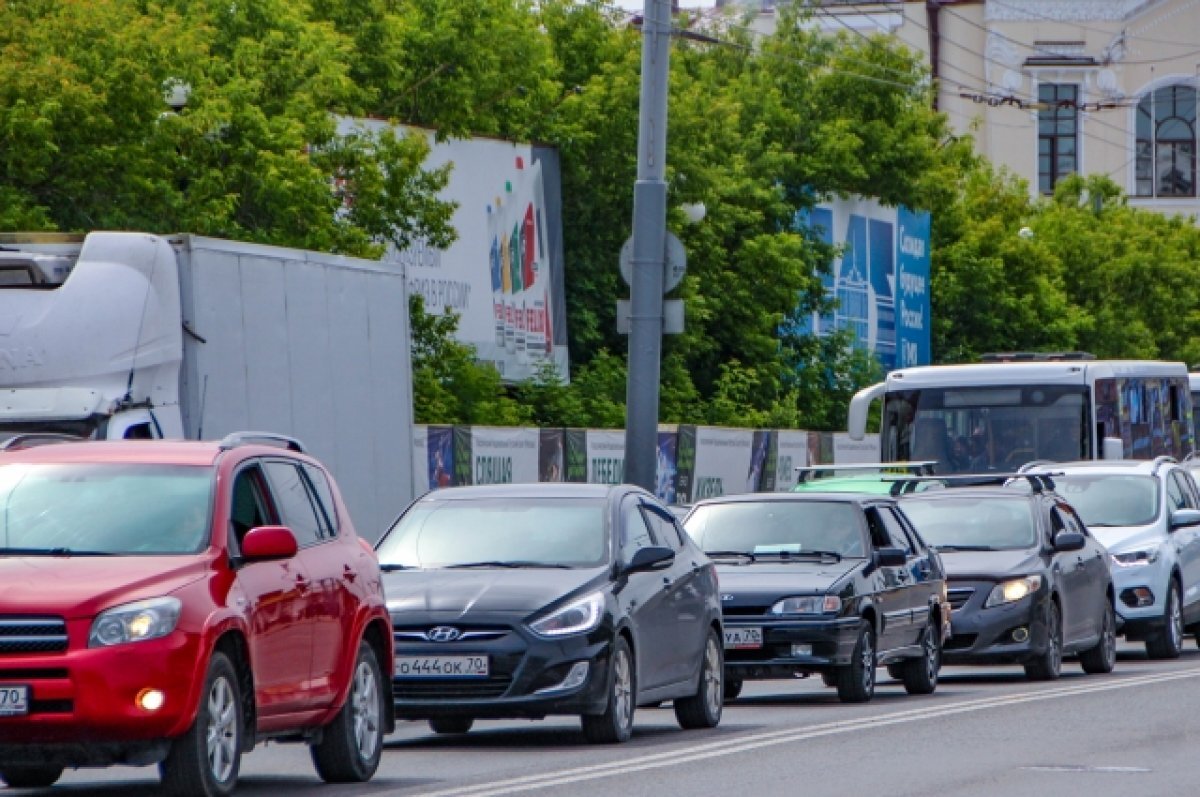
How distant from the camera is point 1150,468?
25922 mm

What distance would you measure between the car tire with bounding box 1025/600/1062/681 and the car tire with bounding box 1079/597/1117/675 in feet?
3.38

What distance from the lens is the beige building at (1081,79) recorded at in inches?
3821

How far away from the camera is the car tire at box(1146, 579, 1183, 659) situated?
80.8ft

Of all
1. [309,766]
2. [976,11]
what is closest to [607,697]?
[309,766]

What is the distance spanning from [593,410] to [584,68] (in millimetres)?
8829

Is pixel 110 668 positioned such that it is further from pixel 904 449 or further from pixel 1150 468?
pixel 904 449

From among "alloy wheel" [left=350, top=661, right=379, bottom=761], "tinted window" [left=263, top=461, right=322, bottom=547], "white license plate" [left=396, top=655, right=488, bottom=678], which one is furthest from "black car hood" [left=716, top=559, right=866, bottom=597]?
"tinted window" [left=263, top=461, right=322, bottom=547]

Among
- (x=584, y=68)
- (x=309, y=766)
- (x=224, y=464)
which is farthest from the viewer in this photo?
(x=584, y=68)

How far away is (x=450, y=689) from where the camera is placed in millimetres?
14805

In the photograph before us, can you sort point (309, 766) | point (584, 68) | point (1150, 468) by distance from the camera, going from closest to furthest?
point (309, 766), point (1150, 468), point (584, 68)

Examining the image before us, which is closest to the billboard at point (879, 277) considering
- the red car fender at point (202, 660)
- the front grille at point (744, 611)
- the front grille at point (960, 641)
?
the front grille at point (960, 641)

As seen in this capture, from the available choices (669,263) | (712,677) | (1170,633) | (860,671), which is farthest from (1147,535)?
(712,677)

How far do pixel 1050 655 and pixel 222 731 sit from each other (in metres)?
11.2

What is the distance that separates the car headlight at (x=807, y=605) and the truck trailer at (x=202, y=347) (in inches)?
160
